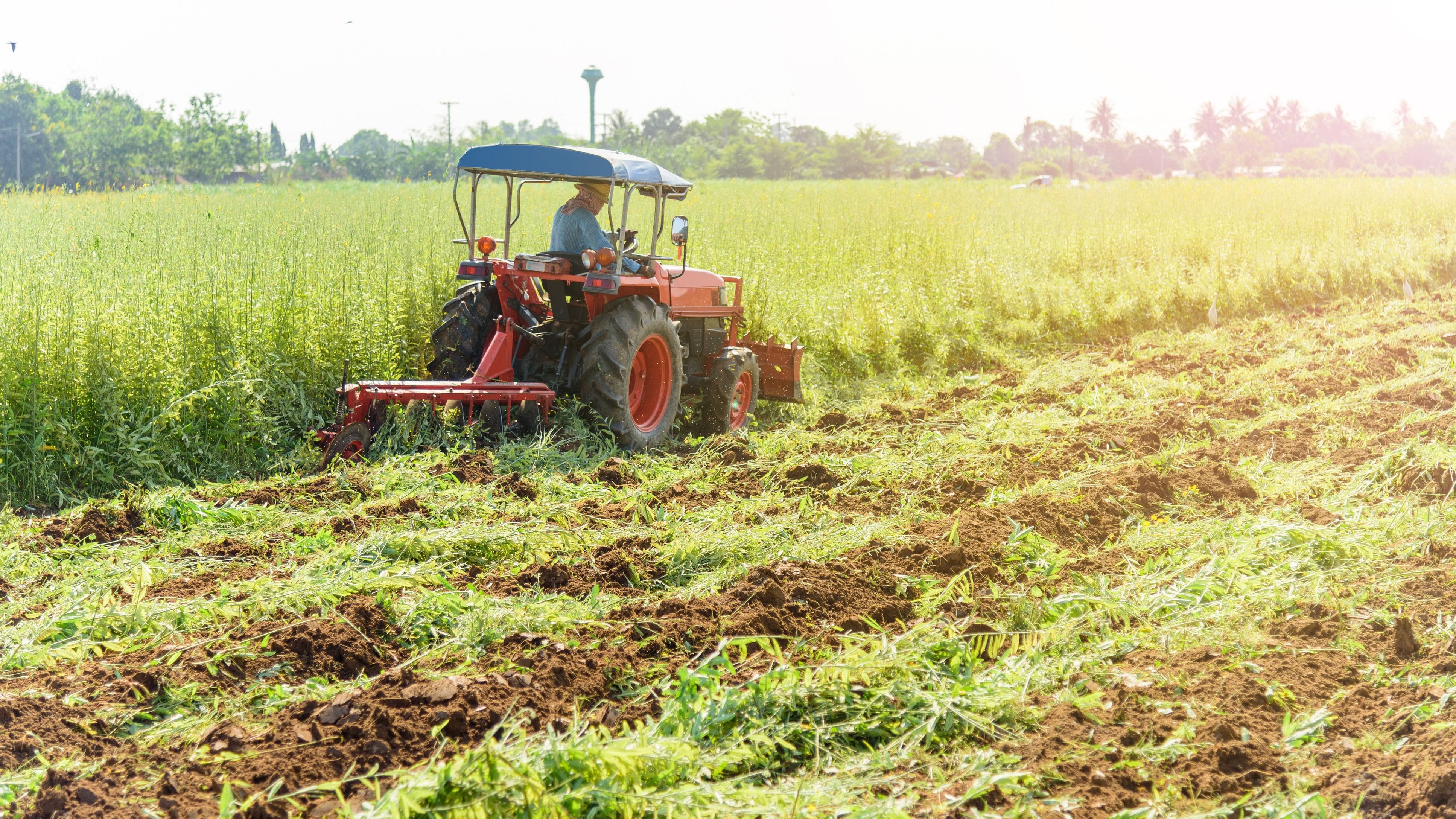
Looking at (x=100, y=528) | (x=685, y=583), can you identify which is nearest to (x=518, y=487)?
(x=685, y=583)

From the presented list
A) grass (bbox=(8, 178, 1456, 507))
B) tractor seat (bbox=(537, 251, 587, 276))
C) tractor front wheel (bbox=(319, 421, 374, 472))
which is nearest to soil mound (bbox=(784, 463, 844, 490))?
tractor seat (bbox=(537, 251, 587, 276))

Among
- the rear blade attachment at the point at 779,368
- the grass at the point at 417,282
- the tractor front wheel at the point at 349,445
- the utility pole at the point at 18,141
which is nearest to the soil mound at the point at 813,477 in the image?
the tractor front wheel at the point at 349,445

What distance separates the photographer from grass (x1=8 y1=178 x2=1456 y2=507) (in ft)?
20.8

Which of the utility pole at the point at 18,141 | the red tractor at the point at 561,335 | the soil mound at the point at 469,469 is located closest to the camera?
the soil mound at the point at 469,469

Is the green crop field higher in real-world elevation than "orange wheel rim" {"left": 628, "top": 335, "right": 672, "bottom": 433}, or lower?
lower

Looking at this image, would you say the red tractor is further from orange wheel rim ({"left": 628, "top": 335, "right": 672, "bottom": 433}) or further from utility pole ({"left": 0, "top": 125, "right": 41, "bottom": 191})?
utility pole ({"left": 0, "top": 125, "right": 41, "bottom": 191})

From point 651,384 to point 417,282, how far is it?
2.48 metres

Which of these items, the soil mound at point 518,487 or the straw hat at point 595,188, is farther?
the straw hat at point 595,188

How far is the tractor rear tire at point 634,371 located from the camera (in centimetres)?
668

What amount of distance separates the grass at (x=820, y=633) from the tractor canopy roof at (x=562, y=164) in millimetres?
1625

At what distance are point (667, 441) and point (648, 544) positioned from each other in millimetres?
2637

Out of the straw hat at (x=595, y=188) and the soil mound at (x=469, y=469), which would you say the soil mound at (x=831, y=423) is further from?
the soil mound at (x=469, y=469)

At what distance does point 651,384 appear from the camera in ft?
24.8

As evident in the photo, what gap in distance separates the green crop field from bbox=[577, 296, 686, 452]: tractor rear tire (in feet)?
0.76
